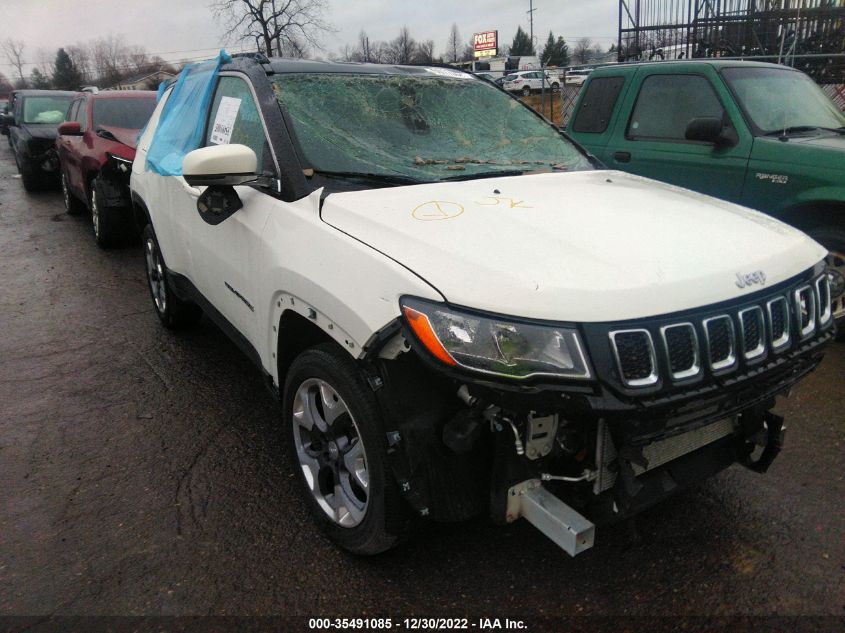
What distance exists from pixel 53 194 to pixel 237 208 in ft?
38.7

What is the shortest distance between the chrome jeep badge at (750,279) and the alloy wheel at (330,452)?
4.40ft

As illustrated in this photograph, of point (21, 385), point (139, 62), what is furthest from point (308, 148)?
point (139, 62)

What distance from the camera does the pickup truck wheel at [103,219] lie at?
7.23 m

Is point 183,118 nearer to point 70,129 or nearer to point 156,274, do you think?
point 156,274

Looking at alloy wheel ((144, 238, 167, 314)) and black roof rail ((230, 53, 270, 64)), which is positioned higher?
black roof rail ((230, 53, 270, 64))

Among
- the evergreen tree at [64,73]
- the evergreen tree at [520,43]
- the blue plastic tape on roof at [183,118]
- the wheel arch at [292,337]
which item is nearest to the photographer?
the wheel arch at [292,337]

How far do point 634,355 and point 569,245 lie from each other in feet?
1.53

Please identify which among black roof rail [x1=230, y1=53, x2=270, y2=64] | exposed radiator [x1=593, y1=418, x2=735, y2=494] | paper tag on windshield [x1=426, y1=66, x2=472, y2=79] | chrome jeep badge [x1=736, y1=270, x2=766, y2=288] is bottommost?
exposed radiator [x1=593, y1=418, x2=735, y2=494]

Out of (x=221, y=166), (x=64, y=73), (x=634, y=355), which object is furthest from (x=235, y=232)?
(x=64, y=73)

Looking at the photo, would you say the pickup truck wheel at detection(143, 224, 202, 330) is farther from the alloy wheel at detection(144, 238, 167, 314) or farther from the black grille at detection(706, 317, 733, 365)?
the black grille at detection(706, 317, 733, 365)

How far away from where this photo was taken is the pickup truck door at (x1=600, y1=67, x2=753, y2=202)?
490cm

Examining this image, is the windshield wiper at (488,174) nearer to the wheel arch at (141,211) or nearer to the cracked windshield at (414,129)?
the cracked windshield at (414,129)

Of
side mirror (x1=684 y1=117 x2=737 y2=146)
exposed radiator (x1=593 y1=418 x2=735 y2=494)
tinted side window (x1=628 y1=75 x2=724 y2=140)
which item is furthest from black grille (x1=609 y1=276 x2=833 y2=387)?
→ tinted side window (x1=628 y1=75 x2=724 y2=140)

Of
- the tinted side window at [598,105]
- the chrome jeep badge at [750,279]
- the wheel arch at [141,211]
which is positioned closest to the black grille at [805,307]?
the chrome jeep badge at [750,279]
